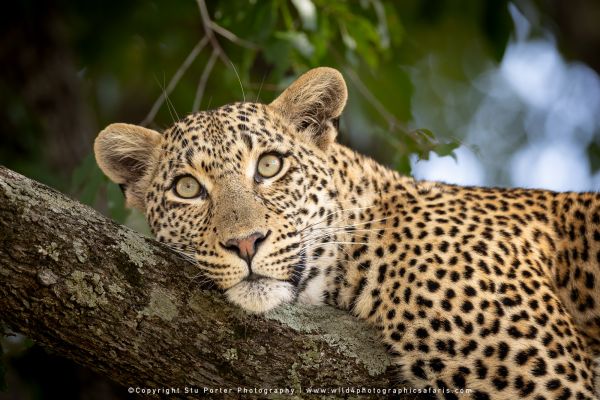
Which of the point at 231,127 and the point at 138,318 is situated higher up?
the point at 231,127

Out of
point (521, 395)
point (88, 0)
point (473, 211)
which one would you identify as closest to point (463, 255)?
point (473, 211)

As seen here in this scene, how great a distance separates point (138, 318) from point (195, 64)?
711cm

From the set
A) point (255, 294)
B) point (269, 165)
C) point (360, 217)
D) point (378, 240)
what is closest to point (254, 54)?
point (269, 165)

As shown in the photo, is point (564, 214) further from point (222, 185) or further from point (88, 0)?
point (88, 0)

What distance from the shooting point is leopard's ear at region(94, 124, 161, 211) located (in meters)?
6.78

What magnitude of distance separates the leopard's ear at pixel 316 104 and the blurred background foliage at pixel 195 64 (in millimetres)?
695

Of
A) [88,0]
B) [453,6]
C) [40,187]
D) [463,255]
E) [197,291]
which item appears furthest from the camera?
[453,6]

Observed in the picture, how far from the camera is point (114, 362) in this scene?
519 cm

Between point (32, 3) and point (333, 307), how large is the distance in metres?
6.58

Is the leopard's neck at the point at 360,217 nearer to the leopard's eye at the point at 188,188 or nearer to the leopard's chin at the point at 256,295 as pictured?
the leopard's chin at the point at 256,295

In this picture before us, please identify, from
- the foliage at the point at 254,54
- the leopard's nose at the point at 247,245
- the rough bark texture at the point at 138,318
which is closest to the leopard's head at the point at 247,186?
the leopard's nose at the point at 247,245

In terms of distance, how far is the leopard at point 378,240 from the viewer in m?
5.56

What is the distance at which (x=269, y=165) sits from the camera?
632 centimetres

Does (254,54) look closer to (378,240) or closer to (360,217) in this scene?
(360,217)
